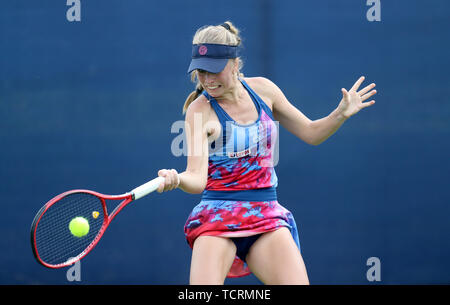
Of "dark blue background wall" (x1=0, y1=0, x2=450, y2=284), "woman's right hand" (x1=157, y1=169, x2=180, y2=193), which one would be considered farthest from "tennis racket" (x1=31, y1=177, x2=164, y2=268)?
"dark blue background wall" (x1=0, y1=0, x2=450, y2=284)

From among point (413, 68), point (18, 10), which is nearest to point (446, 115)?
point (413, 68)

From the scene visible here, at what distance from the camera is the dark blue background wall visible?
407 cm

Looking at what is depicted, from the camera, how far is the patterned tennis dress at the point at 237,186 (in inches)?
110

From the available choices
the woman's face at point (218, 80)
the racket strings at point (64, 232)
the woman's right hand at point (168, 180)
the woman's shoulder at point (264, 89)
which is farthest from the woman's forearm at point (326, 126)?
the racket strings at point (64, 232)

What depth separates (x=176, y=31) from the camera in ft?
13.4

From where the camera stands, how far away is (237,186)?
283 centimetres

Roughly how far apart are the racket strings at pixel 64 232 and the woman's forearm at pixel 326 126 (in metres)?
1.02

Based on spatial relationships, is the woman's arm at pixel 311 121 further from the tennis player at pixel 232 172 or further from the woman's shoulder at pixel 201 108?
the woman's shoulder at pixel 201 108

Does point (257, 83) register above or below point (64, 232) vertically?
above

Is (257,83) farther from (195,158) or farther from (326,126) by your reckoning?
(195,158)

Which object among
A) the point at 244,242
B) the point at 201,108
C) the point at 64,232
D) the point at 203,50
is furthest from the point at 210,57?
the point at 64,232

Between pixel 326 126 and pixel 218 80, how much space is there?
1.80 feet

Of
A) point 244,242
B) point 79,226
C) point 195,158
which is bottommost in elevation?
point 244,242
